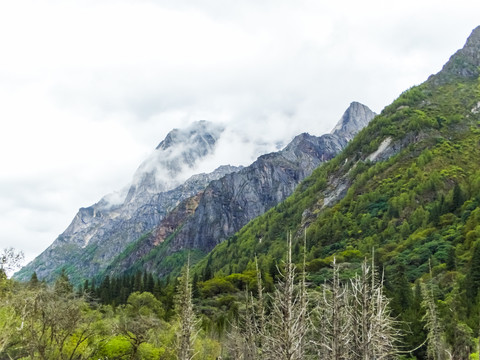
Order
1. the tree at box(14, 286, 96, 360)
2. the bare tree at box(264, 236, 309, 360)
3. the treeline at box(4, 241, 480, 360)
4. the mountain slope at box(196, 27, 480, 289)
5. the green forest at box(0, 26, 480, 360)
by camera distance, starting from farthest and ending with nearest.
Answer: the mountain slope at box(196, 27, 480, 289) → the tree at box(14, 286, 96, 360) → the green forest at box(0, 26, 480, 360) → the treeline at box(4, 241, 480, 360) → the bare tree at box(264, 236, 309, 360)

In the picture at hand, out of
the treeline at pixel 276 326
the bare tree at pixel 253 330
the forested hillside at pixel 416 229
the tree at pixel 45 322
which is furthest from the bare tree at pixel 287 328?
the forested hillside at pixel 416 229

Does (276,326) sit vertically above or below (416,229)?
below

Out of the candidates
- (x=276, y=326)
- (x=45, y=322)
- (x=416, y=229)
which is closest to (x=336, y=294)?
(x=276, y=326)

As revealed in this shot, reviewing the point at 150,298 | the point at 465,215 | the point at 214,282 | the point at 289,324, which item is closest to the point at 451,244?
the point at 465,215

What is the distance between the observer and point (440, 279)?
8238 cm

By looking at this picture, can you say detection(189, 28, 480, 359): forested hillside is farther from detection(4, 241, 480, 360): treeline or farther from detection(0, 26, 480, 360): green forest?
detection(4, 241, 480, 360): treeline

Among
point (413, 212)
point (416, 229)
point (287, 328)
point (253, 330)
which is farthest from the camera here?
point (413, 212)

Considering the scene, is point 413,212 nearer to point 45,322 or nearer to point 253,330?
point 253,330

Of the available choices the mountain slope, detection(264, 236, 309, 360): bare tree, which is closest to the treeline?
detection(264, 236, 309, 360): bare tree

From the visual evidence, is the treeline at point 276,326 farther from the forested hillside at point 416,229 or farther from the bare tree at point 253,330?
the forested hillside at point 416,229

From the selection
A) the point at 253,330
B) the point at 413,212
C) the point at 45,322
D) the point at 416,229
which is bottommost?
the point at 253,330

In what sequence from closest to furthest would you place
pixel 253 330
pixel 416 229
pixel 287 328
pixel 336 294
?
pixel 287 328 → pixel 336 294 → pixel 253 330 → pixel 416 229

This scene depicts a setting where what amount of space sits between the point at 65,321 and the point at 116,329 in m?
14.7

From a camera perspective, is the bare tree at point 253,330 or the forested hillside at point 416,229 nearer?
the bare tree at point 253,330
